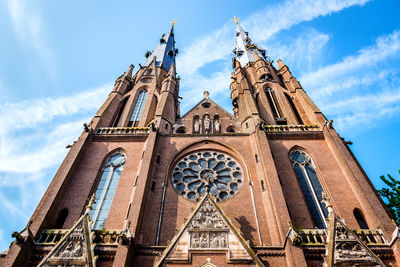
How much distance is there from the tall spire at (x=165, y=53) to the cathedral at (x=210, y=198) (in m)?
12.2

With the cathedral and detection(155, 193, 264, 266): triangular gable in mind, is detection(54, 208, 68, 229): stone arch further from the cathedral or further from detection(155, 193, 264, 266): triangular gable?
detection(155, 193, 264, 266): triangular gable

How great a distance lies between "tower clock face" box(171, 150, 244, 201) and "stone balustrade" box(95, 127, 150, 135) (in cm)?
347

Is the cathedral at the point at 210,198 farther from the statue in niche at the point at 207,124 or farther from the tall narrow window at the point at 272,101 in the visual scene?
the tall narrow window at the point at 272,101

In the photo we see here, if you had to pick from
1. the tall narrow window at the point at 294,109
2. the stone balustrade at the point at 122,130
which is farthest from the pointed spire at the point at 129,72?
the tall narrow window at the point at 294,109

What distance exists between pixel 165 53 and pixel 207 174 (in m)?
24.9

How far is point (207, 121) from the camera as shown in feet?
68.7

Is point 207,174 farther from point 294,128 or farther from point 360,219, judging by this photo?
point 360,219

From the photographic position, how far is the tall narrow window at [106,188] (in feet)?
44.5

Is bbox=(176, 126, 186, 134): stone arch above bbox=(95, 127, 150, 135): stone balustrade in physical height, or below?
above

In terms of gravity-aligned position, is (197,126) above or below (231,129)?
above

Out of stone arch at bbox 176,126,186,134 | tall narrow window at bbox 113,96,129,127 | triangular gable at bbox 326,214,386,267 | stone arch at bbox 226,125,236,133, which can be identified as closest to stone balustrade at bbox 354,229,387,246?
triangular gable at bbox 326,214,386,267

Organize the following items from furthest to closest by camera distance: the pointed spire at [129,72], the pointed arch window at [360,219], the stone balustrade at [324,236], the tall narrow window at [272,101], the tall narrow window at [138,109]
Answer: the pointed spire at [129,72] < the tall narrow window at [272,101] < the tall narrow window at [138,109] < the pointed arch window at [360,219] < the stone balustrade at [324,236]

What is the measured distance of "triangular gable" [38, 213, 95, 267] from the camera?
33.4 feet

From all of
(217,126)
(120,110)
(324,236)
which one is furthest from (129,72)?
(324,236)
